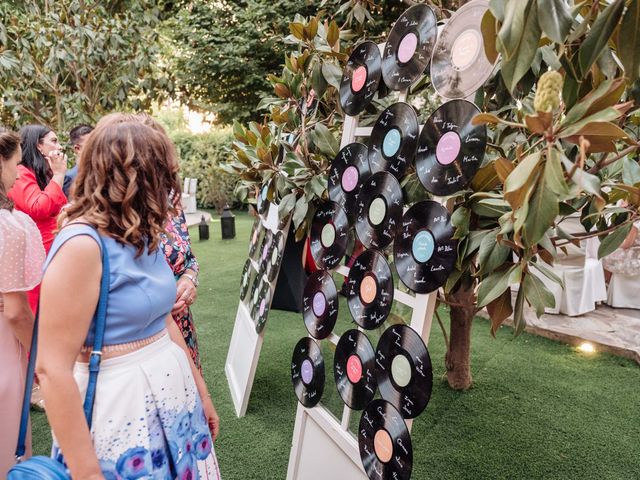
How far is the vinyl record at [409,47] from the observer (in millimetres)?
1400

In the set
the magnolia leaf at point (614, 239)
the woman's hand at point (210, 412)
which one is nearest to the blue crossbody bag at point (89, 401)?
the woman's hand at point (210, 412)

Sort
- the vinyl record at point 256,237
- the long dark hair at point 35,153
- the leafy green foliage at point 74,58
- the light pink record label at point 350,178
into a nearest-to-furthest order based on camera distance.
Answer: the light pink record label at point 350,178
the long dark hair at point 35,153
the vinyl record at point 256,237
the leafy green foliage at point 74,58

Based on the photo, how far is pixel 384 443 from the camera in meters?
1.42

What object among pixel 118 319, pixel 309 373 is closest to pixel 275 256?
pixel 309 373

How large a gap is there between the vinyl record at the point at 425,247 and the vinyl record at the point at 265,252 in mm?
1352

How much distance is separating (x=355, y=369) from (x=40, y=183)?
7.67ft

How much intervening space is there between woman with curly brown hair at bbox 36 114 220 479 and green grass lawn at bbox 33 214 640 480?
3.02 feet

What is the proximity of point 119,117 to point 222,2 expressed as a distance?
676 centimetres

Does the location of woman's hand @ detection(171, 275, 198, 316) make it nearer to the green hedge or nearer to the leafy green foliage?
the leafy green foliage

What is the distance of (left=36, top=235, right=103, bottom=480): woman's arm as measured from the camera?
909mm

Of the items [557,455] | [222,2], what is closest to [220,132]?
[222,2]

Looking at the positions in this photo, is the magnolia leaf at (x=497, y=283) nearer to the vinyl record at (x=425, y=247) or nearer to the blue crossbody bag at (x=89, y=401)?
the vinyl record at (x=425, y=247)

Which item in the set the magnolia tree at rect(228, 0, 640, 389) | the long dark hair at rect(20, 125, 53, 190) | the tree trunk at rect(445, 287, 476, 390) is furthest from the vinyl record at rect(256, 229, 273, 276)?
the long dark hair at rect(20, 125, 53, 190)

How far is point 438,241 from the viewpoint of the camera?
4.21 feet
